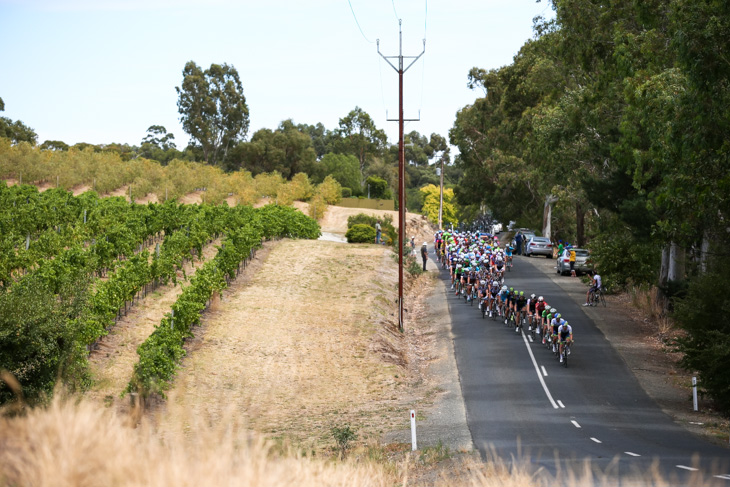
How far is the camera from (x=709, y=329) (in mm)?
21000

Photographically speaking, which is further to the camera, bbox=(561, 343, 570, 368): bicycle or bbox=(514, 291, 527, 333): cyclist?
bbox=(514, 291, 527, 333): cyclist

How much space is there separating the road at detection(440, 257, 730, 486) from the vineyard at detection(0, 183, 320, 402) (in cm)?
788

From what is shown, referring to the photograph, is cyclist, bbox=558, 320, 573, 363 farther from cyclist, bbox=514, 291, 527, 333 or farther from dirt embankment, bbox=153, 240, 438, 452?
cyclist, bbox=514, 291, 527, 333

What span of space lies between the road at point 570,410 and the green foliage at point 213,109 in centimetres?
7747

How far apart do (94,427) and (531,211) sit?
7725cm

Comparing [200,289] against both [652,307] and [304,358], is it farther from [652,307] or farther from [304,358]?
[652,307]

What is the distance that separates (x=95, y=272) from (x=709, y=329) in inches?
883

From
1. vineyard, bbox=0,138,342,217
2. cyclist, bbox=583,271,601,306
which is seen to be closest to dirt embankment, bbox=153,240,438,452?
cyclist, bbox=583,271,601,306

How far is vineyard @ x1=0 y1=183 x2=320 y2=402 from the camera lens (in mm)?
18766

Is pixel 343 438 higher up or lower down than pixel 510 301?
lower down

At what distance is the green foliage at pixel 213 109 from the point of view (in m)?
106

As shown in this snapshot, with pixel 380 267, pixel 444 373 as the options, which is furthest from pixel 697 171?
pixel 380 267

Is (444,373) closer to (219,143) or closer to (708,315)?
(708,315)

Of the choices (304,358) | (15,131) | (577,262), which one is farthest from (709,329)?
(15,131)
